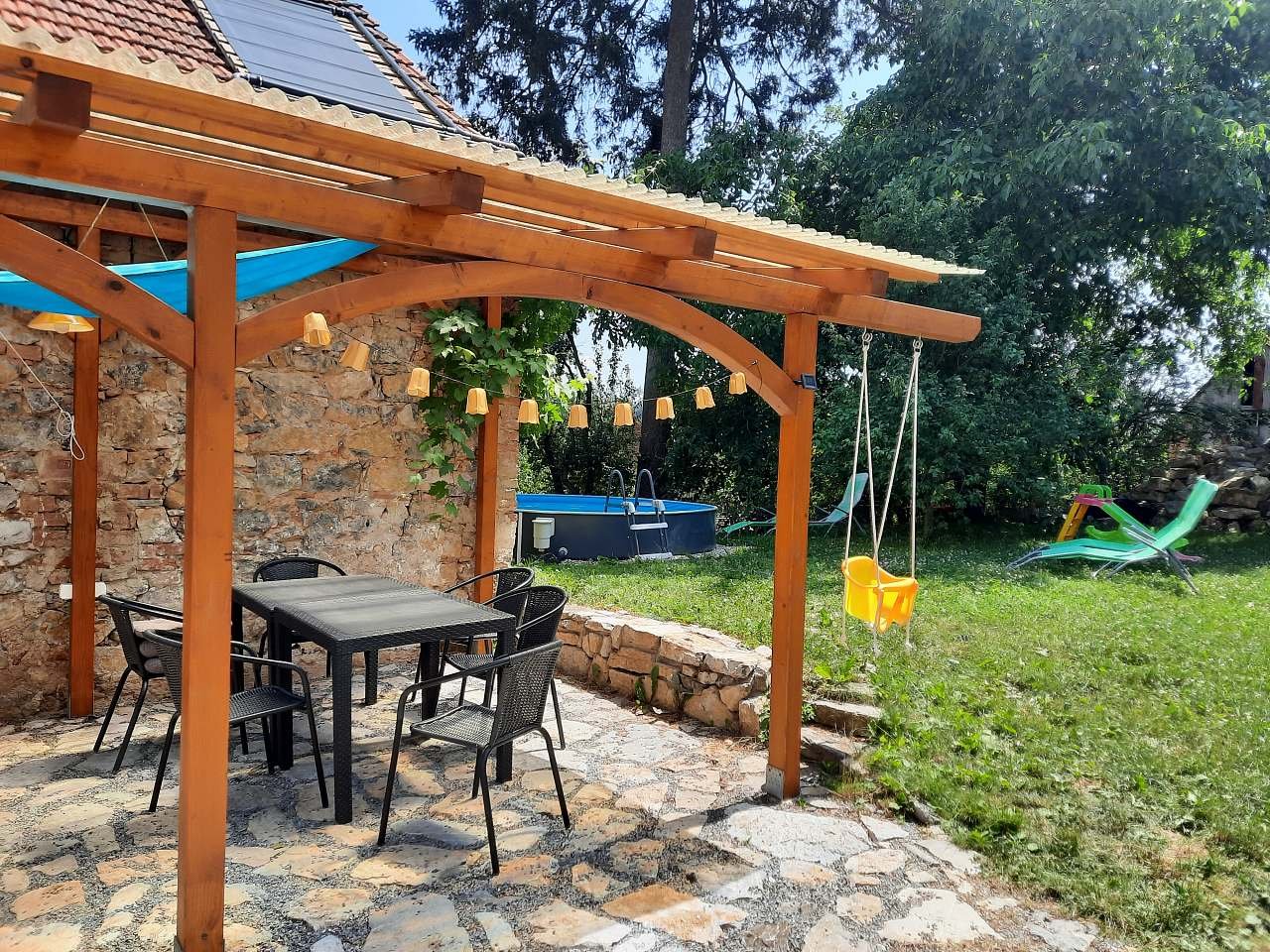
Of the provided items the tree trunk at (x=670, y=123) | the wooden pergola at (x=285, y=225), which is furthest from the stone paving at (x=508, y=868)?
the tree trunk at (x=670, y=123)

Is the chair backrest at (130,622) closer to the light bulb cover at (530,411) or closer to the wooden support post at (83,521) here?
the wooden support post at (83,521)

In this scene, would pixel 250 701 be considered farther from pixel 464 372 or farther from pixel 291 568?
pixel 464 372

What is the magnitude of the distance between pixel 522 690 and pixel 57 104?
2298 millimetres

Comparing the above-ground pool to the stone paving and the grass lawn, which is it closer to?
the grass lawn

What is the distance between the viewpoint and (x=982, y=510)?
12148 millimetres

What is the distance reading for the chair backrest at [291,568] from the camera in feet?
16.9

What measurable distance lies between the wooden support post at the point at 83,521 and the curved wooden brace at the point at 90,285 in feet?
8.50

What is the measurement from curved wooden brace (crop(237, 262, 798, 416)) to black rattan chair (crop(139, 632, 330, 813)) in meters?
1.38

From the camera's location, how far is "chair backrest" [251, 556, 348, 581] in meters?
5.16

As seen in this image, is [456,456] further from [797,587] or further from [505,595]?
[797,587]

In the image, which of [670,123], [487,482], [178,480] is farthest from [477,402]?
[670,123]

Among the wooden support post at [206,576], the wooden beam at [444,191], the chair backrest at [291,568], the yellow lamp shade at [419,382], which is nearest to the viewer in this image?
the wooden support post at [206,576]

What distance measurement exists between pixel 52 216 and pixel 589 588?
4502 mm

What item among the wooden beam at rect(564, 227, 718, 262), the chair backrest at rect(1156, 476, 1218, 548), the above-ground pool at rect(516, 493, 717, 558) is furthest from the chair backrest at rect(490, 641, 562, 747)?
the chair backrest at rect(1156, 476, 1218, 548)
